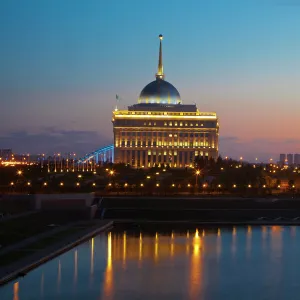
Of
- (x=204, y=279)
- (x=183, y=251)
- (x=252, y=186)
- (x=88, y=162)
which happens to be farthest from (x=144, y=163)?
(x=204, y=279)

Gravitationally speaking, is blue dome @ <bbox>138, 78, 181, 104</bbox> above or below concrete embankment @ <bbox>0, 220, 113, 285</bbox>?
above

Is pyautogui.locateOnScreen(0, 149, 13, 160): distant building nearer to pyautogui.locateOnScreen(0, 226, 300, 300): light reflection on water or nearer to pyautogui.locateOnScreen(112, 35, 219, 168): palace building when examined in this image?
pyautogui.locateOnScreen(112, 35, 219, 168): palace building

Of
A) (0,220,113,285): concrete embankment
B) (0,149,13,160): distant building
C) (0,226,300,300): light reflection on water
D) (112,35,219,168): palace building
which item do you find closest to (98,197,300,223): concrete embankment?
(0,220,113,285): concrete embankment

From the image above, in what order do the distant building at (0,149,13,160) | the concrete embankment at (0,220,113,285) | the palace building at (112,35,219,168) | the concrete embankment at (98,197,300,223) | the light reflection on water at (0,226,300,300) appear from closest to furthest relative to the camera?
A: the light reflection on water at (0,226,300,300), the concrete embankment at (0,220,113,285), the concrete embankment at (98,197,300,223), the palace building at (112,35,219,168), the distant building at (0,149,13,160)

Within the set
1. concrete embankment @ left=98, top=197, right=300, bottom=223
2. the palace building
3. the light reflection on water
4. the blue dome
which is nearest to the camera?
the light reflection on water

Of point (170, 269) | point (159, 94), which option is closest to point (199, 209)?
point (170, 269)

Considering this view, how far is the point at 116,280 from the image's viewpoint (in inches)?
1169

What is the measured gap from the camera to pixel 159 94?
347 ft

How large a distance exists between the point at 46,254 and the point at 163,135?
71.0 m

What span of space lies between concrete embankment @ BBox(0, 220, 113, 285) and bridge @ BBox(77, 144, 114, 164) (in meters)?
63.6

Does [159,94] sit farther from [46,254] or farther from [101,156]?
[46,254]

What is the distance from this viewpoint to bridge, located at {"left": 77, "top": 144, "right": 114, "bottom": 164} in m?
110

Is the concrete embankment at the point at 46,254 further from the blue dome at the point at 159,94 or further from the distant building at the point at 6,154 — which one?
Answer: the distant building at the point at 6,154

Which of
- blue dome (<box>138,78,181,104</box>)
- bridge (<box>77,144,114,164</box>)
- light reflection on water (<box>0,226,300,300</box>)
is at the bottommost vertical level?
light reflection on water (<box>0,226,300,300</box>)
